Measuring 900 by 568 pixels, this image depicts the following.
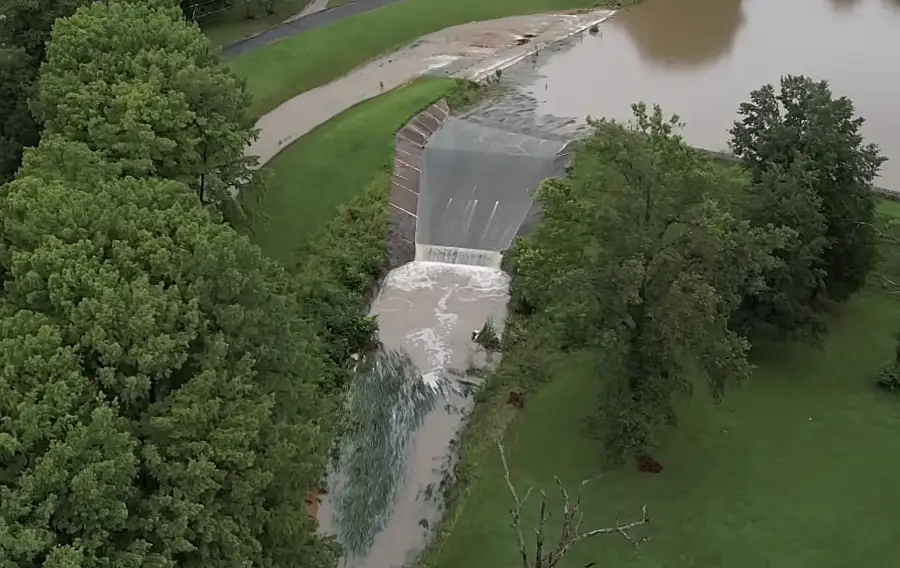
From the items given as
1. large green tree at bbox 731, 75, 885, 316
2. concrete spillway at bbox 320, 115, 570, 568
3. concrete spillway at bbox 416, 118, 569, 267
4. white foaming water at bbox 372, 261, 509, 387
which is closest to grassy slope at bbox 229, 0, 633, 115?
concrete spillway at bbox 320, 115, 570, 568

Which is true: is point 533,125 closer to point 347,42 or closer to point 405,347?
point 347,42

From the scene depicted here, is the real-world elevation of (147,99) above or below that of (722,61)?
above

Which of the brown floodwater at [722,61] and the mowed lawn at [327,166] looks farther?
the brown floodwater at [722,61]

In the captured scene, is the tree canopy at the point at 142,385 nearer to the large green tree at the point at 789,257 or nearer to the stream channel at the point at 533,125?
the stream channel at the point at 533,125

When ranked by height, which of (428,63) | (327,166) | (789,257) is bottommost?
(327,166)

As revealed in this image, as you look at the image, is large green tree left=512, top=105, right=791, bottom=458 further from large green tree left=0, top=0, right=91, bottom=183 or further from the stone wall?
large green tree left=0, top=0, right=91, bottom=183

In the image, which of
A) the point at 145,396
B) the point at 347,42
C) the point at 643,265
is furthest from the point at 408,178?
the point at 145,396

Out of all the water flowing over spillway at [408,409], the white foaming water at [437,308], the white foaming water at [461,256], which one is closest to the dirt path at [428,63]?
the white foaming water at [461,256]
